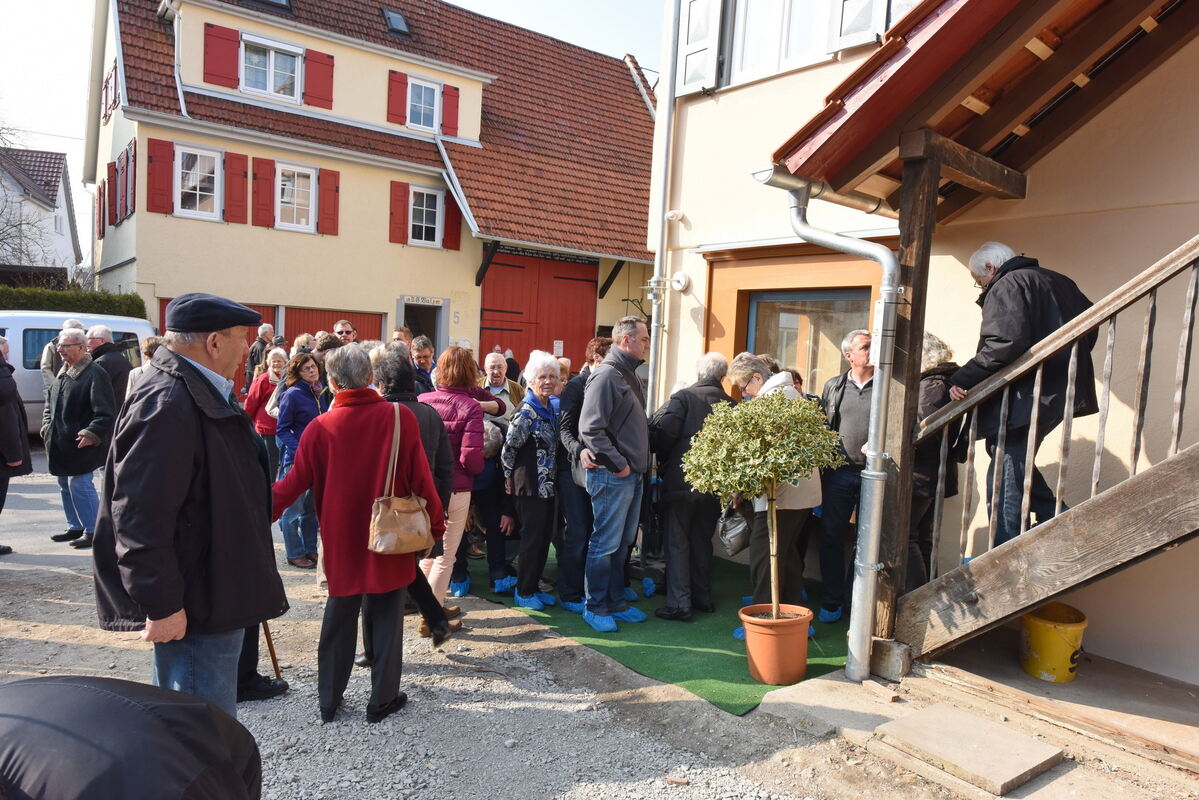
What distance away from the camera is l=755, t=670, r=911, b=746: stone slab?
3879 mm

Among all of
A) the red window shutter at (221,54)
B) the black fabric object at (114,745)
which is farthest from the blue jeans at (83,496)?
the red window shutter at (221,54)

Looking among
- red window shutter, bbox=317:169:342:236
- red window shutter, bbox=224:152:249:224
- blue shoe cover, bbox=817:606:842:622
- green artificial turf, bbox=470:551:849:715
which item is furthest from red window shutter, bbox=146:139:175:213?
blue shoe cover, bbox=817:606:842:622

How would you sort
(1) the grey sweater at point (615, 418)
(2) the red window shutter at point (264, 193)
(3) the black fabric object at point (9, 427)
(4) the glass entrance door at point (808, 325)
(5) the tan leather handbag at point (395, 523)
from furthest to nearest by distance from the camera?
(2) the red window shutter at point (264, 193), (4) the glass entrance door at point (808, 325), (3) the black fabric object at point (9, 427), (1) the grey sweater at point (615, 418), (5) the tan leather handbag at point (395, 523)

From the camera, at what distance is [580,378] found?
5723 mm

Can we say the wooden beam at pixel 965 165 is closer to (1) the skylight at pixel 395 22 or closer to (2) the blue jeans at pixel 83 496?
(2) the blue jeans at pixel 83 496

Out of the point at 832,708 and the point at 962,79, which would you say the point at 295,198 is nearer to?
the point at 962,79

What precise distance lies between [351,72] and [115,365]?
40.3 feet

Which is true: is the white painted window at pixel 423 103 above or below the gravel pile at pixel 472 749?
above

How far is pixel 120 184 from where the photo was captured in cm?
1694

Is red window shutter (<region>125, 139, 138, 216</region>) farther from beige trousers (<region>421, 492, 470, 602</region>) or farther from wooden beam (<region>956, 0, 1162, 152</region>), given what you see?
wooden beam (<region>956, 0, 1162, 152</region>)

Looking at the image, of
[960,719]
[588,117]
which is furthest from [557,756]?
[588,117]

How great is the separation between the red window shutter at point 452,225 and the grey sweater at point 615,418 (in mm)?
13864

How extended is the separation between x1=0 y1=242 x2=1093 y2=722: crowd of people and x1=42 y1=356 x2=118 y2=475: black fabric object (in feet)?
0.06

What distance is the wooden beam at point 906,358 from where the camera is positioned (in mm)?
4137
